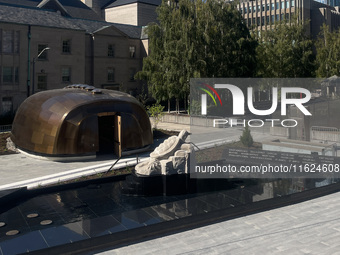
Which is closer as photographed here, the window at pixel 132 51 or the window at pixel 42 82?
the window at pixel 42 82

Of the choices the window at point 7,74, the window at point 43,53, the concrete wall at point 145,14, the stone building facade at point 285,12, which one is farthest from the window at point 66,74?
the stone building facade at point 285,12

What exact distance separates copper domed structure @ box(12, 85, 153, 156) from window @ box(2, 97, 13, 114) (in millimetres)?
15950

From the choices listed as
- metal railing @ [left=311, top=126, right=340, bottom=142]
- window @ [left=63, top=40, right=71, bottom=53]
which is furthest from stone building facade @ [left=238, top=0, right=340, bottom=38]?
metal railing @ [left=311, top=126, right=340, bottom=142]

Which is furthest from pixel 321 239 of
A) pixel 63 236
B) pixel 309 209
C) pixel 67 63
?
pixel 67 63

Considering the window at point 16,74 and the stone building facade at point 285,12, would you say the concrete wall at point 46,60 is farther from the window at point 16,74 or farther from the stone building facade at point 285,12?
the stone building facade at point 285,12

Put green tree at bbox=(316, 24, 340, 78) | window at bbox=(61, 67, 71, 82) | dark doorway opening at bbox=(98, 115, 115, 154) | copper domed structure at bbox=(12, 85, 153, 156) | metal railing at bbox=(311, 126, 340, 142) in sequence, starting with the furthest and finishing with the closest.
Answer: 1. green tree at bbox=(316, 24, 340, 78)
2. window at bbox=(61, 67, 71, 82)
3. dark doorway opening at bbox=(98, 115, 115, 154)
4. metal railing at bbox=(311, 126, 340, 142)
5. copper domed structure at bbox=(12, 85, 153, 156)

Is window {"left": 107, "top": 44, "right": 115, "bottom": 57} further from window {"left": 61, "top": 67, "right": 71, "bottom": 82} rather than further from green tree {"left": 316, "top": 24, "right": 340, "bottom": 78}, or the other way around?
green tree {"left": 316, "top": 24, "right": 340, "bottom": 78}

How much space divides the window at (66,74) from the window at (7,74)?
20.6ft

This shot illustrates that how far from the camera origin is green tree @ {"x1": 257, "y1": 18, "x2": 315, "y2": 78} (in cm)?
4762

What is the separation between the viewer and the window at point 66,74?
150 feet

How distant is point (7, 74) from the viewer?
→ 40.9 metres

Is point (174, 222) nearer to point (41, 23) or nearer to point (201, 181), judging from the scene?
point (201, 181)

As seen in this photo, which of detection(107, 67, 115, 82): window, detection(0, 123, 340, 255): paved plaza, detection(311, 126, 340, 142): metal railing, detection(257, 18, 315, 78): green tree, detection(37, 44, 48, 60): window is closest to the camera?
detection(0, 123, 340, 255): paved plaza

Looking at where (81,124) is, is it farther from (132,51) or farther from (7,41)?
(132,51)
